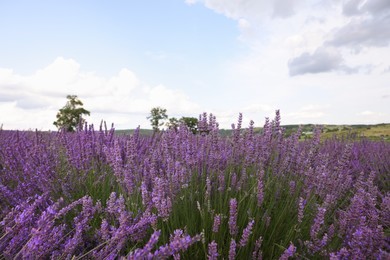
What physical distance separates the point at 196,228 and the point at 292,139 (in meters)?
1.41

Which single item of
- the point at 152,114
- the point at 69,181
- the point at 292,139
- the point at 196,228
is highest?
the point at 152,114

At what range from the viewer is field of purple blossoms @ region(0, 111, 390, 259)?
5.82ft

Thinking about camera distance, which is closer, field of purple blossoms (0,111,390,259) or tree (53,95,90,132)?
field of purple blossoms (0,111,390,259)

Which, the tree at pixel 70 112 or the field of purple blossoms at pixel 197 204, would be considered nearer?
the field of purple blossoms at pixel 197 204

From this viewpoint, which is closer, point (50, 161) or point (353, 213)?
point (353, 213)

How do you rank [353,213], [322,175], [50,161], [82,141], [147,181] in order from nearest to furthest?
[353,213], [322,175], [147,181], [50,161], [82,141]

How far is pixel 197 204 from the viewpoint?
89.1 inches

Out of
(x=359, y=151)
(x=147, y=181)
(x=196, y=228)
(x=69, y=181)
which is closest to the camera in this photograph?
(x=196, y=228)

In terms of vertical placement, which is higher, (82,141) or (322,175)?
(82,141)

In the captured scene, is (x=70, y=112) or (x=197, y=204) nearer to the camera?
(x=197, y=204)

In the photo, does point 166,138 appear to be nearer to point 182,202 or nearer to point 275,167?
point 182,202

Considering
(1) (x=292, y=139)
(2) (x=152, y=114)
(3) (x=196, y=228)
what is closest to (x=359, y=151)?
(1) (x=292, y=139)

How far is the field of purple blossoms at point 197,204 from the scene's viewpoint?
177 cm

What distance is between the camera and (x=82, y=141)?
13.0 feet
